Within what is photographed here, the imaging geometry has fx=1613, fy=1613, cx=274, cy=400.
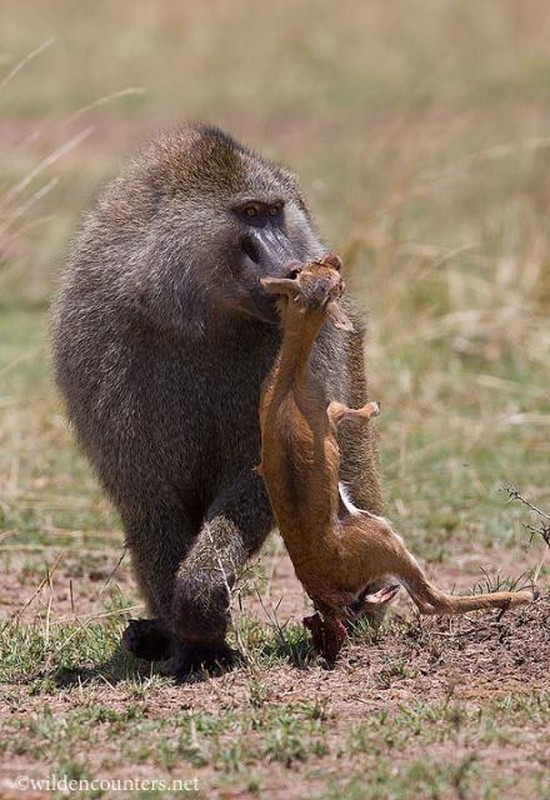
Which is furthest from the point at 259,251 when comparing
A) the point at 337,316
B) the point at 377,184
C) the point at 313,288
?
the point at 377,184

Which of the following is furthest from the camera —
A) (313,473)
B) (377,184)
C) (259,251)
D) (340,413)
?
(377,184)

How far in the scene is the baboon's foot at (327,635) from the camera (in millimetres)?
3936

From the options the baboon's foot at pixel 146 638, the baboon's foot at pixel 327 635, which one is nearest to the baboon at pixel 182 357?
the baboon's foot at pixel 146 638

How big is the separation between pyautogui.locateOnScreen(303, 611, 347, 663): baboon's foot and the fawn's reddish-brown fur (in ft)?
0.34

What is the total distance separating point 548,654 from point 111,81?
1204cm

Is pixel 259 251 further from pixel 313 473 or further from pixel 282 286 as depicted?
pixel 313 473

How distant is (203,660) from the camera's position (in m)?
4.02

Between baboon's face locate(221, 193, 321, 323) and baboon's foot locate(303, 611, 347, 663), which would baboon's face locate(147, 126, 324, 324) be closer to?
baboon's face locate(221, 193, 321, 323)

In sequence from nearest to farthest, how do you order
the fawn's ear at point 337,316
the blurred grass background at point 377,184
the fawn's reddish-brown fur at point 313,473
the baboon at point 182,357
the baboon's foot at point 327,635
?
the fawn's reddish-brown fur at point 313,473 < the fawn's ear at point 337,316 < the baboon's foot at point 327,635 < the baboon at point 182,357 < the blurred grass background at point 377,184

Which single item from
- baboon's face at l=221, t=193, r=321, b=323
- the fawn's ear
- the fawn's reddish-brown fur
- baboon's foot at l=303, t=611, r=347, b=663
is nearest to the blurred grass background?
baboon's face at l=221, t=193, r=321, b=323

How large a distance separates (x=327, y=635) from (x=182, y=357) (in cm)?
84

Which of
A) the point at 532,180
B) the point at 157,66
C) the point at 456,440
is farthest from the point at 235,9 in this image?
the point at 456,440

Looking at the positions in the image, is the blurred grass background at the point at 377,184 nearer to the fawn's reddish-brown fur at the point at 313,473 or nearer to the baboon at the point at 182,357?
the baboon at the point at 182,357

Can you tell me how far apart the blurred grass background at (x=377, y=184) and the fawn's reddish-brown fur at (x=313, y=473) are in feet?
4.81
